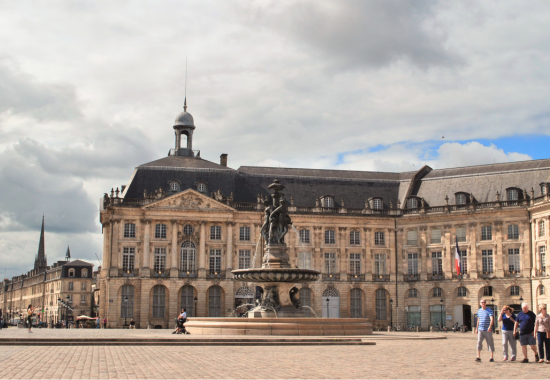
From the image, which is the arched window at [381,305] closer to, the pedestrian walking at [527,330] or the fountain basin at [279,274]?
the fountain basin at [279,274]

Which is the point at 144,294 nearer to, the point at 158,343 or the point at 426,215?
the point at 426,215

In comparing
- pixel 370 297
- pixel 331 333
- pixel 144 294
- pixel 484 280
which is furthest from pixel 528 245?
pixel 331 333

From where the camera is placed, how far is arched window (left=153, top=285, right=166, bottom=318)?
214 feet

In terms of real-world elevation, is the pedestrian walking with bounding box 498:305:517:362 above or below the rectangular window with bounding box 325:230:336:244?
below

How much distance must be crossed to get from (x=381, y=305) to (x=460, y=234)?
32.4 ft

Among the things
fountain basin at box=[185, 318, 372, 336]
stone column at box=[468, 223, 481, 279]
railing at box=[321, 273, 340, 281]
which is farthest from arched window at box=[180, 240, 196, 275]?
fountain basin at box=[185, 318, 372, 336]

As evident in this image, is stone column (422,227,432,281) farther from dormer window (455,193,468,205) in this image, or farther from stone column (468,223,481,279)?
dormer window (455,193,468,205)

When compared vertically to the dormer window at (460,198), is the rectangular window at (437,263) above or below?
below

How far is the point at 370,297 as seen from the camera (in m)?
69.2

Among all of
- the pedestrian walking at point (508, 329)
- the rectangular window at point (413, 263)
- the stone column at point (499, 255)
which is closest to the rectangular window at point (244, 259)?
the rectangular window at point (413, 263)

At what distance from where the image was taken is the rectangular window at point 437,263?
67.8 metres

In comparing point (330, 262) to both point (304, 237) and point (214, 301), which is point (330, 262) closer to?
point (304, 237)

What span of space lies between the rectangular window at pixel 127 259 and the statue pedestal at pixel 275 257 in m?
32.0

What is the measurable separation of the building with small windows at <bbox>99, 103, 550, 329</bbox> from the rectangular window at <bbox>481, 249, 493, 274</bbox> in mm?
94
